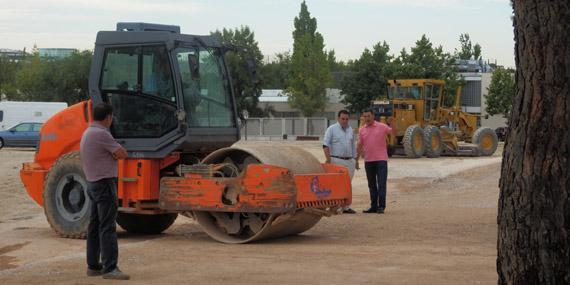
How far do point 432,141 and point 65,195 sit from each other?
83.3ft

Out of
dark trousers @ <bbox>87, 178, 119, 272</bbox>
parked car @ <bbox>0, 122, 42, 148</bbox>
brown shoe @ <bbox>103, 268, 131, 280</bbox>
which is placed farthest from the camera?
→ parked car @ <bbox>0, 122, 42, 148</bbox>

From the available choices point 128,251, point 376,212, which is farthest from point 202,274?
point 376,212

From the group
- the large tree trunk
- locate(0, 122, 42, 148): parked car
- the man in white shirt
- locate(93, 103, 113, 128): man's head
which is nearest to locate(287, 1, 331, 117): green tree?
locate(0, 122, 42, 148): parked car

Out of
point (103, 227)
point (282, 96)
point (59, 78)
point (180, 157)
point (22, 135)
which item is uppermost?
point (59, 78)

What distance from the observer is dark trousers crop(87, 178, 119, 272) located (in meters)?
9.05

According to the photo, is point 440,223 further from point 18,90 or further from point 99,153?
point 18,90

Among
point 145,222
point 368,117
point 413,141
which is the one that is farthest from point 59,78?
point 145,222

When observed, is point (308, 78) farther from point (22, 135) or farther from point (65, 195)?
point (65, 195)

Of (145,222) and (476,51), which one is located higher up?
(476,51)

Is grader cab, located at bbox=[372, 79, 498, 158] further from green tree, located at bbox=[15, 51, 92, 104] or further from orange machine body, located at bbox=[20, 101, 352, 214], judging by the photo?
green tree, located at bbox=[15, 51, 92, 104]

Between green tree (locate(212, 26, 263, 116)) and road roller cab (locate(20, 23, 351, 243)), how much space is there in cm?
44

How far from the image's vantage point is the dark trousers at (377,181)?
A: 15.8 meters

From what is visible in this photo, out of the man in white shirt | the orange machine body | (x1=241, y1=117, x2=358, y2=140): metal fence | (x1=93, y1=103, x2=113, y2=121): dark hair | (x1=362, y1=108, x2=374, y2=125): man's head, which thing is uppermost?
(x1=93, y1=103, x2=113, y2=121): dark hair

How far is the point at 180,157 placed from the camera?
12750mm
